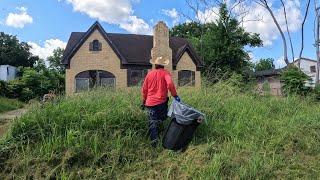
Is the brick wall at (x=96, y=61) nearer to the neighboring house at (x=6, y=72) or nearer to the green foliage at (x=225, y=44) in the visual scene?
the green foliage at (x=225, y=44)

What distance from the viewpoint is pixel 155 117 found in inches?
318

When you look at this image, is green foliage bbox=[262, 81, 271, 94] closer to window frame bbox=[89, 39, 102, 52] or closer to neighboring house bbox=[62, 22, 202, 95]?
neighboring house bbox=[62, 22, 202, 95]

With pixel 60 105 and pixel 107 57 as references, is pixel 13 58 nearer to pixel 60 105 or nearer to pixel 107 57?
pixel 107 57

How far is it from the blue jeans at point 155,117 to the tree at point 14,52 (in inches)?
2697

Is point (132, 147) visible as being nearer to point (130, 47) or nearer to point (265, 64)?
point (130, 47)

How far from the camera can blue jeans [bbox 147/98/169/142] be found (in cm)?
799

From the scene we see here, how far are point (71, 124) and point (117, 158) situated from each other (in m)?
1.11

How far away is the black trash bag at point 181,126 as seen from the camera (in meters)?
7.55

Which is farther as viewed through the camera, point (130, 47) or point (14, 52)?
point (14, 52)

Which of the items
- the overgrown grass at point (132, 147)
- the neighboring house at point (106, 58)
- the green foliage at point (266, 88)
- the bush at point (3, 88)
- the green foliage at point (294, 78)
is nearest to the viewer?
the overgrown grass at point (132, 147)

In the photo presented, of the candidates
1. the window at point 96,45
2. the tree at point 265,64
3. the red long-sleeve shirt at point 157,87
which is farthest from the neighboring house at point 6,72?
the tree at point 265,64

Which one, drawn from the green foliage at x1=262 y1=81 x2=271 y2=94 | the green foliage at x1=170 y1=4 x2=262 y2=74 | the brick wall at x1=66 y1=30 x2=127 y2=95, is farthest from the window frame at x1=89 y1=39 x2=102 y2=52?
the green foliage at x1=262 y1=81 x2=271 y2=94

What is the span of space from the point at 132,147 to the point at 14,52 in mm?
69720

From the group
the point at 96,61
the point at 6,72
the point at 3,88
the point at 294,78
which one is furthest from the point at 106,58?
the point at 6,72
